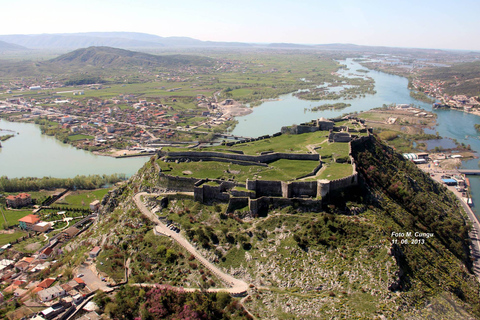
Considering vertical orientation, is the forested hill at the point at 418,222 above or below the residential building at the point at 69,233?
above

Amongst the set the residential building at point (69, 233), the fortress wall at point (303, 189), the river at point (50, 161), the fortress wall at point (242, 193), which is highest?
the fortress wall at point (303, 189)

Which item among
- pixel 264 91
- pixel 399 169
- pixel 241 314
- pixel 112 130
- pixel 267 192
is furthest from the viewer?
pixel 264 91

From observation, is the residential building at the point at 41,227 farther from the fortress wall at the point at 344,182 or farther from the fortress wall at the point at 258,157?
the fortress wall at the point at 344,182

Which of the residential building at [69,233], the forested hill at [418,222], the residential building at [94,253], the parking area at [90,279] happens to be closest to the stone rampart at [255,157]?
the forested hill at [418,222]

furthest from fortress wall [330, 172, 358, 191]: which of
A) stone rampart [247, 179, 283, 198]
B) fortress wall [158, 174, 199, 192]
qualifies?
fortress wall [158, 174, 199, 192]

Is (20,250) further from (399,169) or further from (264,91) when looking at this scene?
(264,91)

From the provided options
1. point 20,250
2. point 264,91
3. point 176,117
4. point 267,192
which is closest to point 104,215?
point 20,250

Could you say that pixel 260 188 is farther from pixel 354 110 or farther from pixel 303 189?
pixel 354 110
